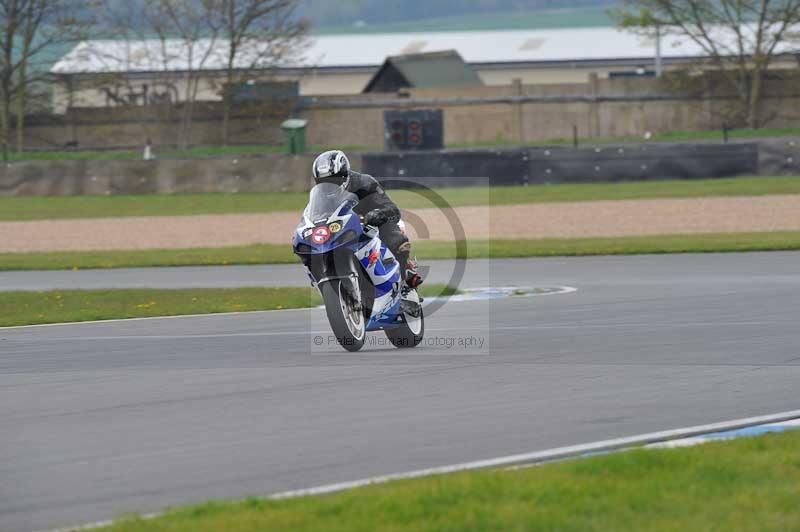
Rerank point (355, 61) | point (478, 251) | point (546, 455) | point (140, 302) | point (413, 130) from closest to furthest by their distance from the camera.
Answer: point (546, 455)
point (140, 302)
point (478, 251)
point (413, 130)
point (355, 61)

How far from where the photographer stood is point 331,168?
11469 mm

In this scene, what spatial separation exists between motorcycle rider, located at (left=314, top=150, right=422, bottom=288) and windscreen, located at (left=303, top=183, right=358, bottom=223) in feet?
0.30

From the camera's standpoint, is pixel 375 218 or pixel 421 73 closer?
pixel 375 218

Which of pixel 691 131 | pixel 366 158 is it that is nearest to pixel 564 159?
pixel 366 158

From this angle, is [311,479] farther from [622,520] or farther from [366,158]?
[366,158]

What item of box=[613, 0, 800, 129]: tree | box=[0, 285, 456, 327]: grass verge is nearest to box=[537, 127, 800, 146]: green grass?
box=[613, 0, 800, 129]: tree

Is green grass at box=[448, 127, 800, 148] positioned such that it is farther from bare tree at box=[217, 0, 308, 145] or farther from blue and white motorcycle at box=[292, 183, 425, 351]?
blue and white motorcycle at box=[292, 183, 425, 351]

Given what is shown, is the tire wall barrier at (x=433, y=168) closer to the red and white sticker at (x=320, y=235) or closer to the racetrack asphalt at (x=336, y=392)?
the racetrack asphalt at (x=336, y=392)

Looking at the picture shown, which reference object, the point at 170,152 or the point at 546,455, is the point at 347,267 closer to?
the point at 546,455

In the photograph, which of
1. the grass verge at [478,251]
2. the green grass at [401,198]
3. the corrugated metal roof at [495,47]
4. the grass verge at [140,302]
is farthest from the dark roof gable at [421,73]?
the grass verge at [140,302]

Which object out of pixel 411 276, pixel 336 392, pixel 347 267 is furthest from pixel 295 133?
pixel 336 392

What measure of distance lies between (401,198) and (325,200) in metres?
23.0

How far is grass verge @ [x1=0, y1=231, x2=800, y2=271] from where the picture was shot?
23188mm

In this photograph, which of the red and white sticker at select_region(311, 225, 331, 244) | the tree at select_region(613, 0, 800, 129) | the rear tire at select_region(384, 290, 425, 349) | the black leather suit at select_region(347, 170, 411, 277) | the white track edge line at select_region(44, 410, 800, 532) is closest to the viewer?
the white track edge line at select_region(44, 410, 800, 532)
